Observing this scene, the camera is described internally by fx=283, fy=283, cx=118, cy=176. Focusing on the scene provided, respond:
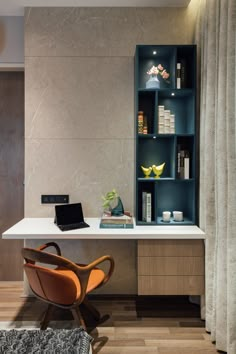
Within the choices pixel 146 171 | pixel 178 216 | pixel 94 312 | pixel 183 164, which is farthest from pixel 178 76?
pixel 94 312

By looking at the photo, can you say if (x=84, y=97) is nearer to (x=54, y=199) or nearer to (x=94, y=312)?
(x=54, y=199)

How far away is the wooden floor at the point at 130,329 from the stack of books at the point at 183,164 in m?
1.32

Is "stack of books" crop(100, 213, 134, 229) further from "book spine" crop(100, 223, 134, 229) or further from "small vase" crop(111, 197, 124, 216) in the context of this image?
"small vase" crop(111, 197, 124, 216)

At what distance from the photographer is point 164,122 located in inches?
106

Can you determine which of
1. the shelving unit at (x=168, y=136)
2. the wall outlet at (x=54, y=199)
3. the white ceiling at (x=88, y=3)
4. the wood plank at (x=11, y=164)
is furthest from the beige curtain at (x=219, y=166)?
the wood plank at (x=11, y=164)

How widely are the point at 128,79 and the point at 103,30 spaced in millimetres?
563

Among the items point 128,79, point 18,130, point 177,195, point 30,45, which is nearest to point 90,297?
point 177,195

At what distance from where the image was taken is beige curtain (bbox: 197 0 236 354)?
194 cm

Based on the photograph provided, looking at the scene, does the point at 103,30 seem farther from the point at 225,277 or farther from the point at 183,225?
the point at 225,277

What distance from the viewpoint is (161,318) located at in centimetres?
259

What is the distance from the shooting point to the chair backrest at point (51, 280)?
1930mm

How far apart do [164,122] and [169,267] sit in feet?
4.32

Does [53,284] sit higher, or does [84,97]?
[84,97]

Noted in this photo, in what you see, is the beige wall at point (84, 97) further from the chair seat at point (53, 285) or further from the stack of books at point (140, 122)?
the chair seat at point (53, 285)
